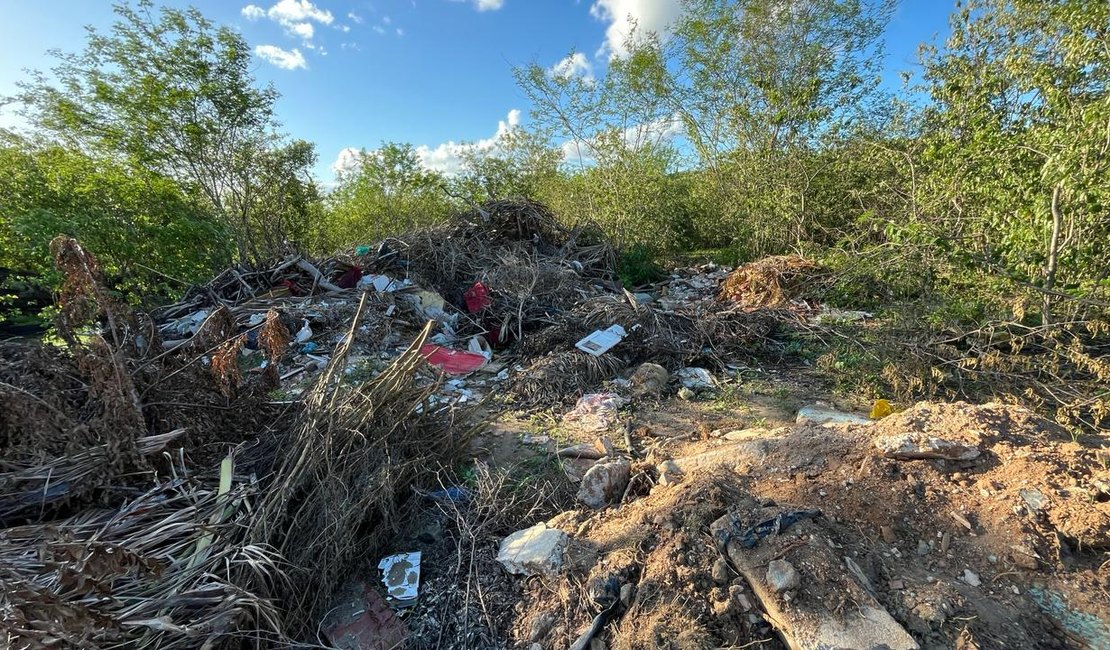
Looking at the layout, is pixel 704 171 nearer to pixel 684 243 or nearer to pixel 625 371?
pixel 684 243

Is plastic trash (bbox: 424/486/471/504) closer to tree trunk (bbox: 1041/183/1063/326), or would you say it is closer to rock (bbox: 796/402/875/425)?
rock (bbox: 796/402/875/425)

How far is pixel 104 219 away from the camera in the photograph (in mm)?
5367

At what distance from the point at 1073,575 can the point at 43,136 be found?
956cm

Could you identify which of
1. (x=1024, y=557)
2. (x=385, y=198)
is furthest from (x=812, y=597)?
(x=385, y=198)

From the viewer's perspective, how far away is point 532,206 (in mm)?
7781

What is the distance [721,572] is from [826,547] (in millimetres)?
366

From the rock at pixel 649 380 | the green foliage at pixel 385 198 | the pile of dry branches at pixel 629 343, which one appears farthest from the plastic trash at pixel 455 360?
the green foliage at pixel 385 198

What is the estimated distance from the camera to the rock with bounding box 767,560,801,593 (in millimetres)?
1438

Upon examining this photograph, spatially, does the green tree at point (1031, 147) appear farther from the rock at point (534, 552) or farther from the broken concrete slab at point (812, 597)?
the rock at point (534, 552)

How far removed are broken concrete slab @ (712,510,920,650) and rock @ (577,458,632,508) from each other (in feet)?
2.23

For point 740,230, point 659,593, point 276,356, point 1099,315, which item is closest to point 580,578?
point 659,593

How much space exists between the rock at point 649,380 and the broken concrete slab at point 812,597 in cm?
201

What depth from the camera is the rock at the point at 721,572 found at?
1.54 meters

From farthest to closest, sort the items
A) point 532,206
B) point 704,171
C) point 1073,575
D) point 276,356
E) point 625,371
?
point 704,171 < point 532,206 < point 625,371 < point 276,356 < point 1073,575
